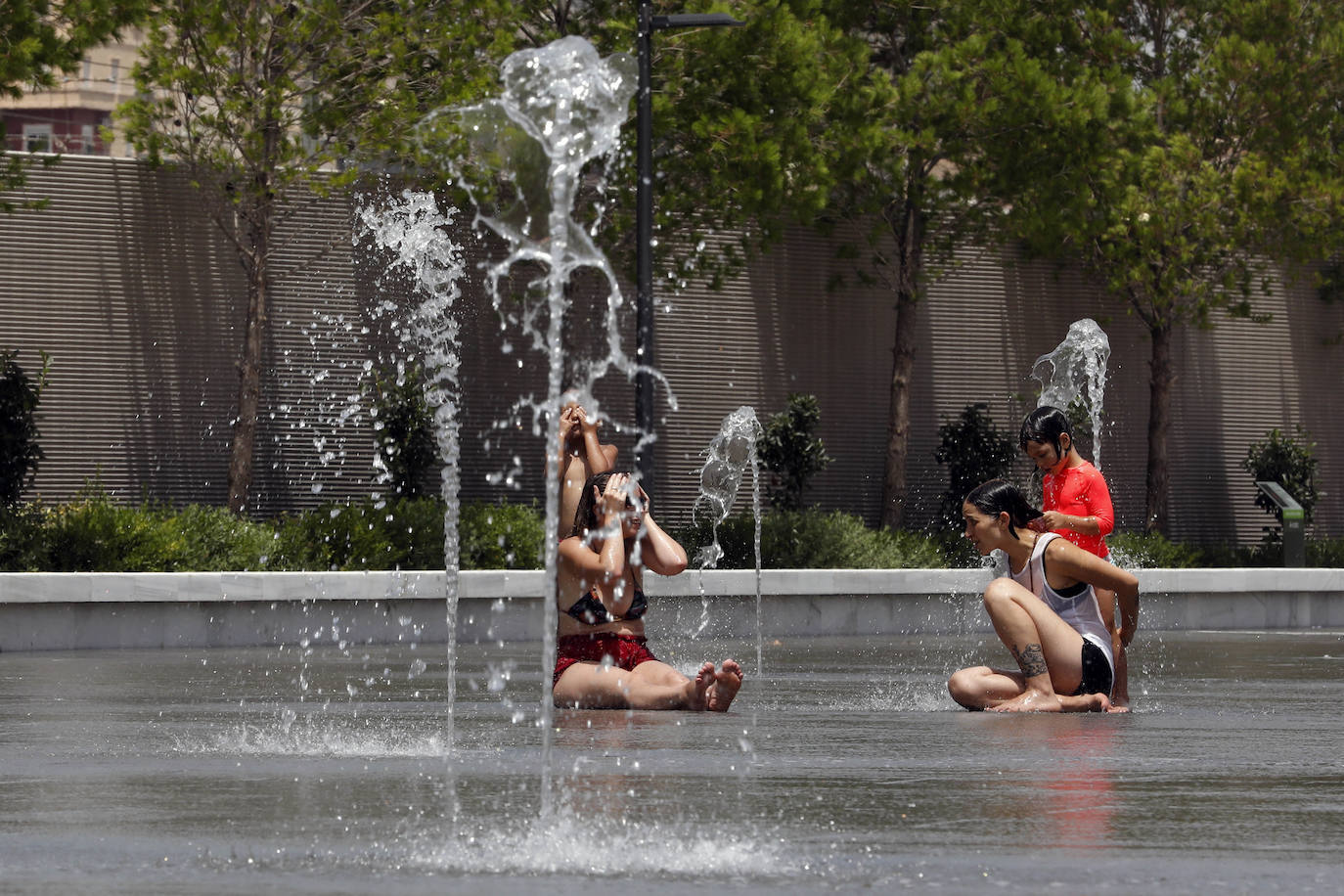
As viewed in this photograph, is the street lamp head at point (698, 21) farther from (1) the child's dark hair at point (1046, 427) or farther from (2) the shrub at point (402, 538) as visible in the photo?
(1) the child's dark hair at point (1046, 427)

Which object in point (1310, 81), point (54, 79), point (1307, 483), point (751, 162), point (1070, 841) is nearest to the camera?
point (1070, 841)

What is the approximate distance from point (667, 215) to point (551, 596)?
64.6 feet

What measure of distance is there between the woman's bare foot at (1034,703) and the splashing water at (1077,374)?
18.8 metres

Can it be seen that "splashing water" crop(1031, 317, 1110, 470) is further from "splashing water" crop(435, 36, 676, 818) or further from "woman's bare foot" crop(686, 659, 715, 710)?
"splashing water" crop(435, 36, 676, 818)

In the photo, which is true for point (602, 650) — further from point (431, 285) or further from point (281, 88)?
point (431, 285)

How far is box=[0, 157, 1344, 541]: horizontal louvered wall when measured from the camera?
25297 mm

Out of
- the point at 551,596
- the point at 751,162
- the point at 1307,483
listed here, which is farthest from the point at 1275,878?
the point at 1307,483

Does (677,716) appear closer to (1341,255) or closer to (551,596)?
(551,596)

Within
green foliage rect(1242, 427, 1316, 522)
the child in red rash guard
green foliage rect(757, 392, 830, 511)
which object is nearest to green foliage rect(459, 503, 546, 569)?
green foliage rect(757, 392, 830, 511)

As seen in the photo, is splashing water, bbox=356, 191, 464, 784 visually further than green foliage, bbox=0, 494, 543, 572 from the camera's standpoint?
Yes

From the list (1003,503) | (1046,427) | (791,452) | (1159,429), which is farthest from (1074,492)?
(1159,429)

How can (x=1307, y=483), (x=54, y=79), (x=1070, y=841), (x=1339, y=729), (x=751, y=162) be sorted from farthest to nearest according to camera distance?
(x=1307, y=483)
(x=751, y=162)
(x=54, y=79)
(x=1339, y=729)
(x=1070, y=841)

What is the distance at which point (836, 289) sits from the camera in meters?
31.4

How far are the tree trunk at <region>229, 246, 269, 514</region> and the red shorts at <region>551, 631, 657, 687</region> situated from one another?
12299 mm
